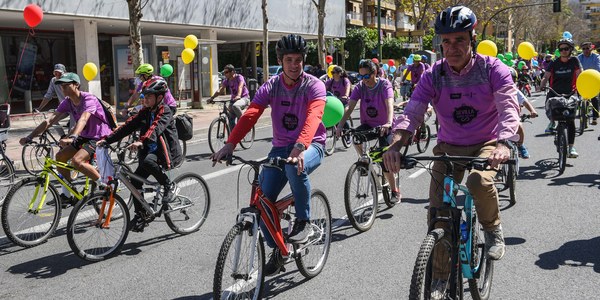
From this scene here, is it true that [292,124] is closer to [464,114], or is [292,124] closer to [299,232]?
[299,232]

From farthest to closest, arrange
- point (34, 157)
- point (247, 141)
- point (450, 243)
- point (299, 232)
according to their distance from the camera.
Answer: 1. point (247, 141)
2. point (34, 157)
3. point (299, 232)
4. point (450, 243)

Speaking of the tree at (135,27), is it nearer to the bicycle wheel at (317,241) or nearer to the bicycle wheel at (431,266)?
the bicycle wheel at (317,241)

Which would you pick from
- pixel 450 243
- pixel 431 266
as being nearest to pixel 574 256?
pixel 450 243

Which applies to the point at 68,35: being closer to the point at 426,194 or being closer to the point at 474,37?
the point at 426,194

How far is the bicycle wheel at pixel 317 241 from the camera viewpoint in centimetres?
469

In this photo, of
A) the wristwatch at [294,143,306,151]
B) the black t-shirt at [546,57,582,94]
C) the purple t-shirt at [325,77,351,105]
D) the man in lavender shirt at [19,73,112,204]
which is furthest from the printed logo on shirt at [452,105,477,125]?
the purple t-shirt at [325,77,351,105]

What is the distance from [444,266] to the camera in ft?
10.6

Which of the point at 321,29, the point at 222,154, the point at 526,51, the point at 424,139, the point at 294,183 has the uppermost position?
the point at 321,29

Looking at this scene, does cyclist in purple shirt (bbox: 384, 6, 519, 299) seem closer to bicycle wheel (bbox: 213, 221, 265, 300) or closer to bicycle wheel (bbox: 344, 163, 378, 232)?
bicycle wheel (bbox: 213, 221, 265, 300)

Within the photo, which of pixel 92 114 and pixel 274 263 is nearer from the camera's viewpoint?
pixel 274 263

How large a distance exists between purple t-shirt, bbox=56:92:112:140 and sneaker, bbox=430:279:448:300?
15.2ft

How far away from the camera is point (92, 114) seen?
21.5ft

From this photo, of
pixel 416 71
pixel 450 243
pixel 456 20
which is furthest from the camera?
pixel 416 71

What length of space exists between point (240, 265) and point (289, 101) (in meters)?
1.42
